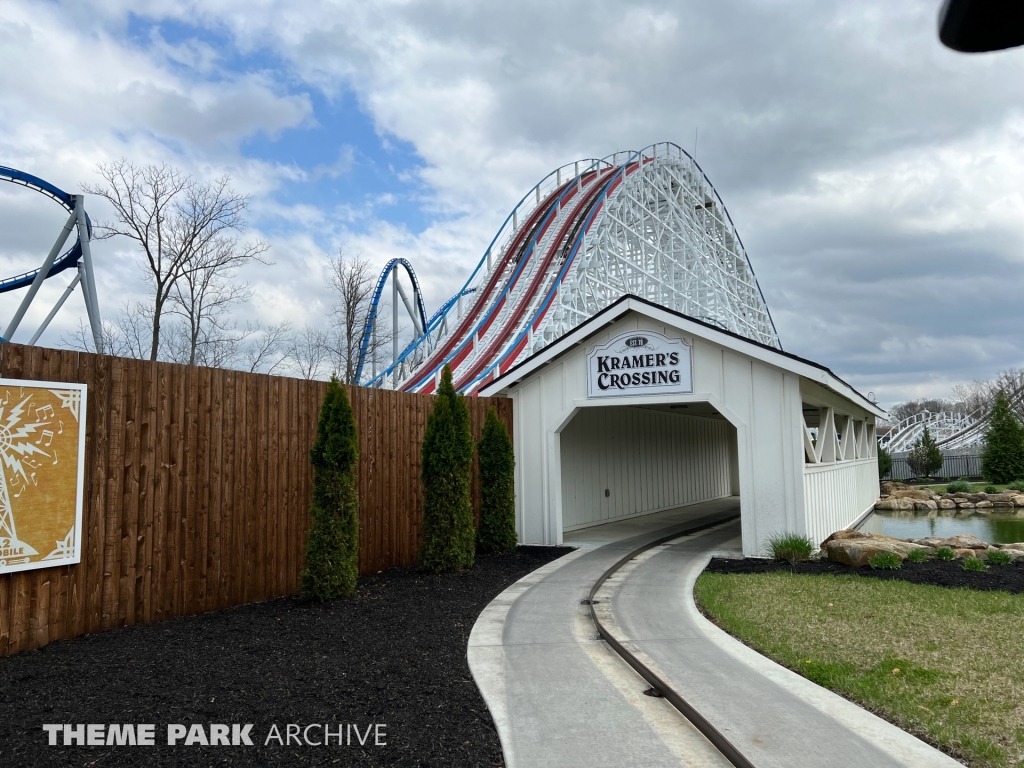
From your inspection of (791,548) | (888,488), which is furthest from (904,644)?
(888,488)

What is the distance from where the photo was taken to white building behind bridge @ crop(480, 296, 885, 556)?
9.95m

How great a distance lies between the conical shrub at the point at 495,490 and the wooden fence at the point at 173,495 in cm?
233

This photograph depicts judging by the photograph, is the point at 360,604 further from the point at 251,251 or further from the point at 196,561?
the point at 251,251

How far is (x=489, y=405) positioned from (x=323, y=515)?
4.68 meters

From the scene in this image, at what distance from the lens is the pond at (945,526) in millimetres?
14172

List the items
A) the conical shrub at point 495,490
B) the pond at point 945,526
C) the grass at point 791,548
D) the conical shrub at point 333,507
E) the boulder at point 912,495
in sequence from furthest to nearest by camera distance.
A: the boulder at point 912,495 < the pond at point 945,526 < the conical shrub at point 495,490 < the grass at point 791,548 < the conical shrub at point 333,507

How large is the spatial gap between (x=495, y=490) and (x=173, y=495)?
5254 millimetres

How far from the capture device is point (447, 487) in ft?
29.5

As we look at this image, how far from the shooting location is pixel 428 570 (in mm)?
8805

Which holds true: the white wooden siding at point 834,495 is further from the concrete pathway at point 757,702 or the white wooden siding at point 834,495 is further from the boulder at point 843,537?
the concrete pathway at point 757,702

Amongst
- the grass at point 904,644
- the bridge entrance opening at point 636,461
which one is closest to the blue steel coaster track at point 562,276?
the bridge entrance opening at point 636,461

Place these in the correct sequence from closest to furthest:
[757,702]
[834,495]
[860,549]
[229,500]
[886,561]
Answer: [757,702], [229,500], [886,561], [860,549], [834,495]

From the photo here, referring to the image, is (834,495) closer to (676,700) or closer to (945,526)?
Result: (945,526)

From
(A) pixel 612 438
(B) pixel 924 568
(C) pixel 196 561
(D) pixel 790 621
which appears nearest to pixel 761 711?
(D) pixel 790 621
